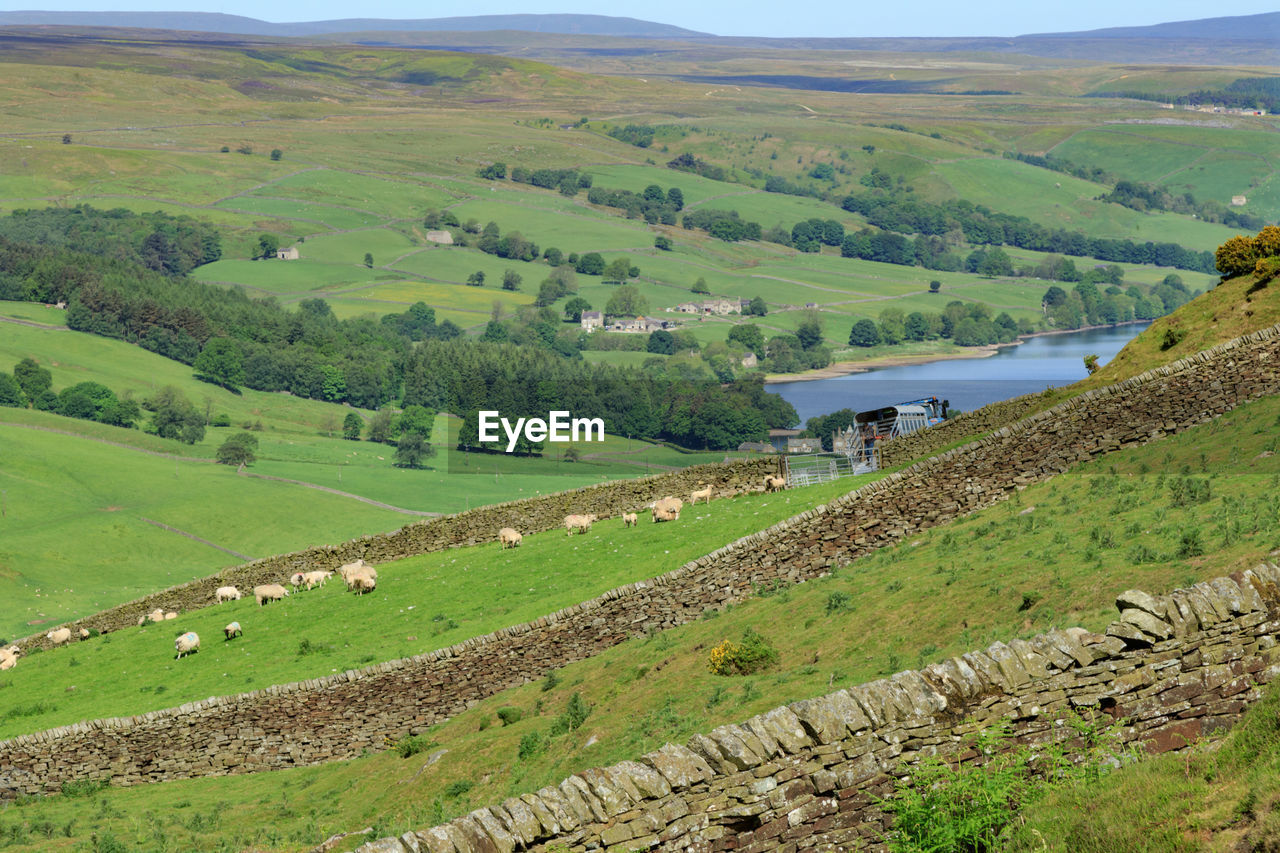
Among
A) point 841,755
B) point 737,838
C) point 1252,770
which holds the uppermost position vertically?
point 1252,770

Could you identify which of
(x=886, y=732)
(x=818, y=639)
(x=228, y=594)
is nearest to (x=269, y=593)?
(x=228, y=594)

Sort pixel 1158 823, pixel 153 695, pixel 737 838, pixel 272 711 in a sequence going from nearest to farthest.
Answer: pixel 1158 823
pixel 737 838
pixel 272 711
pixel 153 695

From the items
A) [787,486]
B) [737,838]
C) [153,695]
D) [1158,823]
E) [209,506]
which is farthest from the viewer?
[209,506]

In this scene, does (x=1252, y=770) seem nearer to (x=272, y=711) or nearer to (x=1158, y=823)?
(x=1158, y=823)

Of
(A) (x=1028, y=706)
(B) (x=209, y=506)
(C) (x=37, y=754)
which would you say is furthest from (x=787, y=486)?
(B) (x=209, y=506)

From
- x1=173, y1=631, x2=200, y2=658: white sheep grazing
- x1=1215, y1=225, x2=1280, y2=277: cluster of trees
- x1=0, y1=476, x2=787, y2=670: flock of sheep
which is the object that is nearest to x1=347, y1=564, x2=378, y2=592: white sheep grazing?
x1=0, y1=476, x2=787, y2=670: flock of sheep

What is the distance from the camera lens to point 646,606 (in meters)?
30.7

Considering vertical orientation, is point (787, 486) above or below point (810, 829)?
below

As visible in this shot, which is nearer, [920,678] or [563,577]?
[920,678]

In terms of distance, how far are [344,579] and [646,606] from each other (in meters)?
19.0

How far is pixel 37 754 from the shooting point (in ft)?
111

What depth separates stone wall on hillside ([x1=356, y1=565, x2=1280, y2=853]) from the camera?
1189 cm

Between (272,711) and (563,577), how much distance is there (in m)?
9.84

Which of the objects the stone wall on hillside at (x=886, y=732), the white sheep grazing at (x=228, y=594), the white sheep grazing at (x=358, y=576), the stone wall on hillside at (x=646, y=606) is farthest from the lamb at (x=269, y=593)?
the stone wall on hillside at (x=886, y=732)
